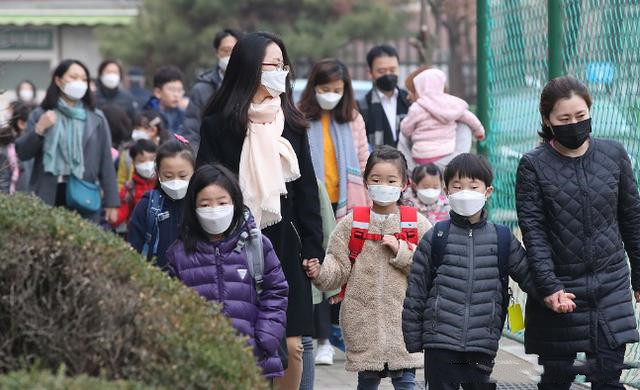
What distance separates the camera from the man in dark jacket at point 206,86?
31.3ft

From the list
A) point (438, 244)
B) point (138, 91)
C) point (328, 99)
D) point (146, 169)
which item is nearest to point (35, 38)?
point (138, 91)

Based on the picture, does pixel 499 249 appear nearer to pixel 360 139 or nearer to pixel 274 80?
pixel 274 80

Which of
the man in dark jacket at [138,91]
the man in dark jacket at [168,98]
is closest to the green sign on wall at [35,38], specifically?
the man in dark jacket at [138,91]

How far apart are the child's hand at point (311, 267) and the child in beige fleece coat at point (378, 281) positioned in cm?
15

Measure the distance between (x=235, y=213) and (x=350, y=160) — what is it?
8.28ft

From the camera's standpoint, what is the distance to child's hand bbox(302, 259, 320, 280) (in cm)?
636

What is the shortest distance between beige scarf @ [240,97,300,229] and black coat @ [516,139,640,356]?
1059mm

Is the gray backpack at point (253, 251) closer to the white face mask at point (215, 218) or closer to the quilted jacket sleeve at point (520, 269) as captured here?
the white face mask at point (215, 218)

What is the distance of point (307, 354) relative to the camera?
6.89 metres

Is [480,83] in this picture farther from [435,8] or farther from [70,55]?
[70,55]

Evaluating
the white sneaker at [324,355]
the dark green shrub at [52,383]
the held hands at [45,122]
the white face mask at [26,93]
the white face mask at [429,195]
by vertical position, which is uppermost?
the white face mask at [26,93]

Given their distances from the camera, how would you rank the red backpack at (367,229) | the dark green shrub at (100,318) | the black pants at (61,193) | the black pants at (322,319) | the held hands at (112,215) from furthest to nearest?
the held hands at (112,215) < the black pants at (61,193) < the black pants at (322,319) < the red backpack at (367,229) < the dark green shrub at (100,318)

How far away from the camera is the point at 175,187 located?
684cm

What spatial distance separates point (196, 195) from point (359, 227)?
43.9 inches
